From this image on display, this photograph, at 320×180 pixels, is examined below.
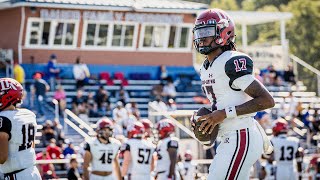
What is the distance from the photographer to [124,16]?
117ft

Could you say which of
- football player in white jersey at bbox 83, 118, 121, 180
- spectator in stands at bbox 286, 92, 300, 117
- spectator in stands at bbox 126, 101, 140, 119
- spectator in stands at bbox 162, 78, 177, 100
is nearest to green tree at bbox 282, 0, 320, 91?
spectator in stands at bbox 162, 78, 177, 100

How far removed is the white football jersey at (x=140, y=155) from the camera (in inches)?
594

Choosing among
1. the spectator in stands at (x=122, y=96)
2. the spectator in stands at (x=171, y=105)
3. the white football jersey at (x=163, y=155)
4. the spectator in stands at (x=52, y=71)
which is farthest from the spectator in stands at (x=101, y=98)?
the white football jersey at (x=163, y=155)

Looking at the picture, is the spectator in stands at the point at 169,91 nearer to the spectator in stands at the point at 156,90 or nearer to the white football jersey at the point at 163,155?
the spectator in stands at the point at 156,90

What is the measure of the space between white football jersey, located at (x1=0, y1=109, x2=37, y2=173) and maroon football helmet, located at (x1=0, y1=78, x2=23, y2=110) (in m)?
0.10

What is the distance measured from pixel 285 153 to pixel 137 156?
8.78ft

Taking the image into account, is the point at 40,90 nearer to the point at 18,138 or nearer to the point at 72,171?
the point at 72,171

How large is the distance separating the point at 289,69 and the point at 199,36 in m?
25.8

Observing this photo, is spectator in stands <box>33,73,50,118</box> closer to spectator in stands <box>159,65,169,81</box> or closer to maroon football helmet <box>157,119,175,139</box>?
spectator in stands <box>159,65,169,81</box>

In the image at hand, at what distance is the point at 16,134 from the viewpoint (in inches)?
354

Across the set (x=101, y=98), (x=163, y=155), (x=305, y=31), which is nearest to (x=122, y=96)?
(x=101, y=98)

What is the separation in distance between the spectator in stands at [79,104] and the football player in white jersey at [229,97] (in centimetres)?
1912

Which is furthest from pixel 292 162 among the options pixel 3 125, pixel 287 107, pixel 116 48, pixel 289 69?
pixel 116 48

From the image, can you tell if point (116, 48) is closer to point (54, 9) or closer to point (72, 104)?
point (54, 9)
